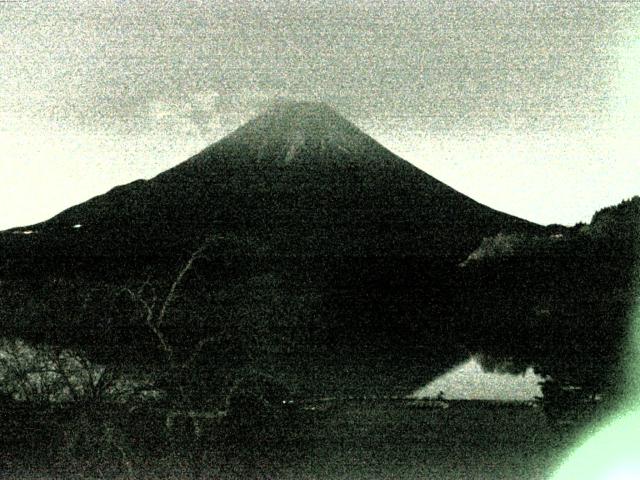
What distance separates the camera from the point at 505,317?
9.28 metres

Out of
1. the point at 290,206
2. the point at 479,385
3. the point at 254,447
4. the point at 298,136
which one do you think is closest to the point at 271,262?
the point at 479,385

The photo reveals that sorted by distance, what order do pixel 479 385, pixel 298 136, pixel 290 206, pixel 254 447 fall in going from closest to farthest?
pixel 254 447 < pixel 479 385 < pixel 290 206 < pixel 298 136

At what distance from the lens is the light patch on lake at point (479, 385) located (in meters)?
7.56

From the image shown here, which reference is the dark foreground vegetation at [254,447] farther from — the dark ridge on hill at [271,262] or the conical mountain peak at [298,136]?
the conical mountain peak at [298,136]

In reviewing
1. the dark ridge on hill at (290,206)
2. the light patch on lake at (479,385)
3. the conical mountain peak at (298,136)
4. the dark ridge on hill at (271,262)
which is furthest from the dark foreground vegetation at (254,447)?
the conical mountain peak at (298,136)

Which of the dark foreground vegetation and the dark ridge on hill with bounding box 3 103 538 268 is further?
the dark ridge on hill with bounding box 3 103 538 268

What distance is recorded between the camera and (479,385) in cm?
856

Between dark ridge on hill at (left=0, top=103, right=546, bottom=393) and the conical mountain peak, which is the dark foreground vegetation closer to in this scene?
dark ridge on hill at (left=0, top=103, right=546, bottom=393)

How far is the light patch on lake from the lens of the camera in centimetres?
756

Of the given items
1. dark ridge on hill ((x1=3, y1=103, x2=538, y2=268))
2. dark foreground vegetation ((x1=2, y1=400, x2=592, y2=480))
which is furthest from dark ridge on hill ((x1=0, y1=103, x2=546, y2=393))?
dark foreground vegetation ((x1=2, y1=400, x2=592, y2=480))

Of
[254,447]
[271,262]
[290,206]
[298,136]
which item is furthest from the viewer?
[298,136]

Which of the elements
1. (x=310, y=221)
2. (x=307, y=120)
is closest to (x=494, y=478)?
(x=310, y=221)

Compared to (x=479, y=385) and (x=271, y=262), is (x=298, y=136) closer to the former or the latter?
(x=271, y=262)

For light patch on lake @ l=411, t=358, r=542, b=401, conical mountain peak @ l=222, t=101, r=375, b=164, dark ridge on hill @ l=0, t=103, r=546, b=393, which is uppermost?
conical mountain peak @ l=222, t=101, r=375, b=164
